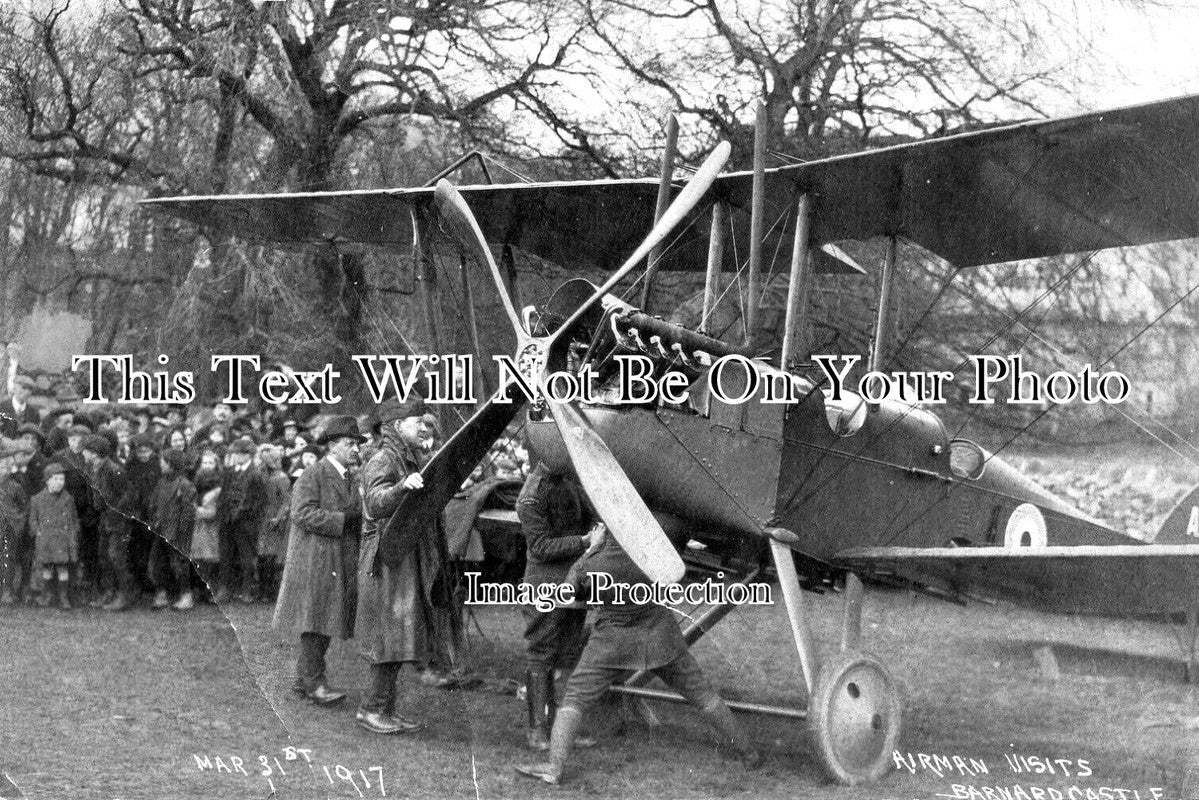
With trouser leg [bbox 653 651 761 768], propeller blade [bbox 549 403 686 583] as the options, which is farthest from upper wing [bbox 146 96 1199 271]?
trouser leg [bbox 653 651 761 768]

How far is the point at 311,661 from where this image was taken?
190 inches

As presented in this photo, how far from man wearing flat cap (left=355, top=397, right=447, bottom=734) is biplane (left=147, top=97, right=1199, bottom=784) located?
0.56 ft

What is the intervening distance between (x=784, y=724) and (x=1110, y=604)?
1.49m

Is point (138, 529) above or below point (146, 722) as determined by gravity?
above

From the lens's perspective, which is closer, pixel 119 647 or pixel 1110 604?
pixel 1110 604

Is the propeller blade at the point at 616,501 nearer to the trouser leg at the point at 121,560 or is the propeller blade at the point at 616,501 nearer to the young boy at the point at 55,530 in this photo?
the trouser leg at the point at 121,560

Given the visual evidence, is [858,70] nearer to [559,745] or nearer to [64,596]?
[559,745]

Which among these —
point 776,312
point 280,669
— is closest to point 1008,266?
point 776,312

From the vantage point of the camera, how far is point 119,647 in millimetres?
5375

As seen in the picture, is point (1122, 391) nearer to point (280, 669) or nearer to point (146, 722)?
point (280, 669)

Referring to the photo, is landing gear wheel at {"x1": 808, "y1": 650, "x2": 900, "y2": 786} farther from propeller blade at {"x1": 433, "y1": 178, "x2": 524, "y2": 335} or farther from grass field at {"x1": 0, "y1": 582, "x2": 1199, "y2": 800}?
propeller blade at {"x1": 433, "y1": 178, "x2": 524, "y2": 335}

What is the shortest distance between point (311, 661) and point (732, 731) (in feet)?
6.18

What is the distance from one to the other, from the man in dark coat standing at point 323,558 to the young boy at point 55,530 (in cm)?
145

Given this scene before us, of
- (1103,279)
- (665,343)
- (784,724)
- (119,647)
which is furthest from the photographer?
(119,647)
